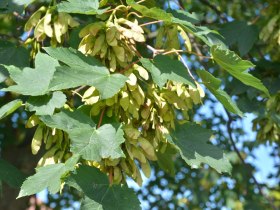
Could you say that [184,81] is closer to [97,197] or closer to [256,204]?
[97,197]

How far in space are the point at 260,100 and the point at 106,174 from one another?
1618mm

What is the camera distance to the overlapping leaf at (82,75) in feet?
5.58

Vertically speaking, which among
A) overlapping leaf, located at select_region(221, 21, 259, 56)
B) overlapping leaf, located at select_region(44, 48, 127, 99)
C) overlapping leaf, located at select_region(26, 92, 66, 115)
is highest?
overlapping leaf, located at select_region(44, 48, 127, 99)

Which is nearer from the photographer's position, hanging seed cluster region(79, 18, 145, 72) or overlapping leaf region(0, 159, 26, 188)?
hanging seed cluster region(79, 18, 145, 72)

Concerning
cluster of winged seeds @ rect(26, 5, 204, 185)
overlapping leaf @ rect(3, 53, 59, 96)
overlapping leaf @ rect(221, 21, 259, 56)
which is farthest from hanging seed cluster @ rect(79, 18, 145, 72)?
overlapping leaf @ rect(221, 21, 259, 56)

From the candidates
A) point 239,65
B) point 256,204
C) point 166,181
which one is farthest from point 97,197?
point 166,181

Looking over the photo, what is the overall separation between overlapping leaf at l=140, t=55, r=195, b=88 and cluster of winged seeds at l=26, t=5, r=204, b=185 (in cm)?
4

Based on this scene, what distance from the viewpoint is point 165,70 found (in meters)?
1.82

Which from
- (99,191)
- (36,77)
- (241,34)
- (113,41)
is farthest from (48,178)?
(241,34)

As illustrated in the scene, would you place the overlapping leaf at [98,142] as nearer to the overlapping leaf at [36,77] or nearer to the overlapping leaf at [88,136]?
the overlapping leaf at [88,136]

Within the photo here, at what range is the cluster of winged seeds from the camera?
1.79 m

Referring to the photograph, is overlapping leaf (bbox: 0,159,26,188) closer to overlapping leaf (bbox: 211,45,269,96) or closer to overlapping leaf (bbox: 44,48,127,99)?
overlapping leaf (bbox: 44,48,127,99)

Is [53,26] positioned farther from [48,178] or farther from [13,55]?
[48,178]

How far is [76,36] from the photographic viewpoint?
7.17ft
